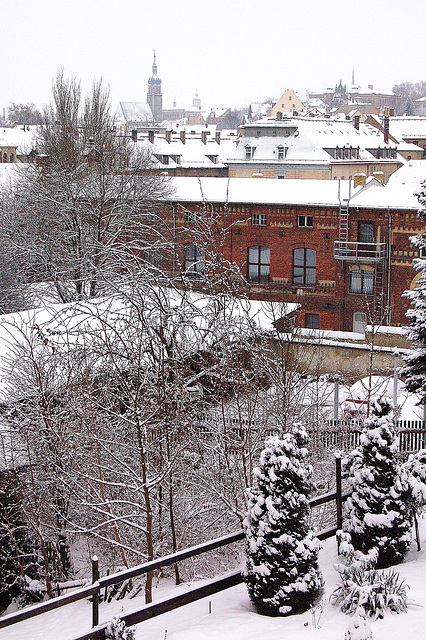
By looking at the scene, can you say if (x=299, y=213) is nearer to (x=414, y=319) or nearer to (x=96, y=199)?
(x=96, y=199)

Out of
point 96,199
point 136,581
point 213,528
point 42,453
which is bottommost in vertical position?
point 136,581

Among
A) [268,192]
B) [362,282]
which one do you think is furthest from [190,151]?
[362,282]

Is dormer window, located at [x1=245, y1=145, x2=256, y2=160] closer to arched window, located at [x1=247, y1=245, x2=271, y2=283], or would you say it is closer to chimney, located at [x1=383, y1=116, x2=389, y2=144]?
chimney, located at [x1=383, y1=116, x2=389, y2=144]

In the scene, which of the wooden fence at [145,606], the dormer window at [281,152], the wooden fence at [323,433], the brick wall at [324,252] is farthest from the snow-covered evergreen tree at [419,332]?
the dormer window at [281,152]

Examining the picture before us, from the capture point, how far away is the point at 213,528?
10828 mm

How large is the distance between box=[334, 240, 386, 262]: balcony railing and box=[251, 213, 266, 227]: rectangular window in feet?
12.4

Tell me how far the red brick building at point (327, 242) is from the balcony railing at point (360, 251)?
45 mm

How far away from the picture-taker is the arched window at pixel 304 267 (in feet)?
107

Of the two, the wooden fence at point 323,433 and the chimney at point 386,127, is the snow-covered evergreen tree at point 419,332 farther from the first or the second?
the chimney at point 386,127

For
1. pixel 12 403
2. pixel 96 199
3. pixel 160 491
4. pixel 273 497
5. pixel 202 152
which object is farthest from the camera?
pixel 202 152

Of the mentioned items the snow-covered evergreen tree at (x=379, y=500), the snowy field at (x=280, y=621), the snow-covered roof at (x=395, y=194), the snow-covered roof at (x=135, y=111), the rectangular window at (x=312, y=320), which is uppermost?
the snow-covered roof at (x=135, y=111)

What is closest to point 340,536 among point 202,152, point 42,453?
point 42,453

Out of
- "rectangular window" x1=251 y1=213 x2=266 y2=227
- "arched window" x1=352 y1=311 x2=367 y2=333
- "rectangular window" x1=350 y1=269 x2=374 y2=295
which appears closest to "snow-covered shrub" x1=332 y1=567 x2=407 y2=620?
"arched window" x1=352 y1=311 x2=367 y2=333

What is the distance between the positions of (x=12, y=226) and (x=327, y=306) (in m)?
14.8
